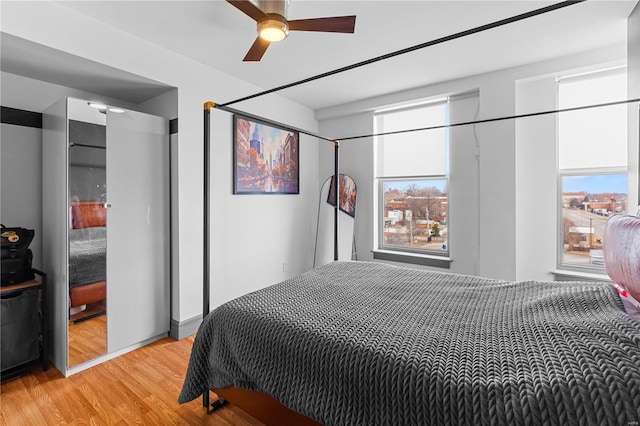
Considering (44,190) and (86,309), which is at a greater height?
(44,190)

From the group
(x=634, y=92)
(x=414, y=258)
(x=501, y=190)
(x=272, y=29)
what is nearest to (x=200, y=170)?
(x=272, y=29)

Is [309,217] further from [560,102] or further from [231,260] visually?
[560,102]

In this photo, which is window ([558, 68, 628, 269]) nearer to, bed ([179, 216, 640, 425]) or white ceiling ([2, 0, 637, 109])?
white ceiling ([2, 0, 637, 109])

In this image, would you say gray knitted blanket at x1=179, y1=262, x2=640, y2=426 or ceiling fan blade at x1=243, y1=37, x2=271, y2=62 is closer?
gray knitted blanket at x1=179, y1=262, x2=640, y2=426

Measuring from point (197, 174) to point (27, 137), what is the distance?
135cm

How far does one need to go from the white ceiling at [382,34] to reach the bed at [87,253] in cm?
139

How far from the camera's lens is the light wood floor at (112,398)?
180 centimetres

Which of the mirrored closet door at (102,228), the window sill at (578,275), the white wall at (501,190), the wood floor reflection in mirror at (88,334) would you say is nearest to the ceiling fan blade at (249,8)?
→ the mirrored closet door at (102,228)

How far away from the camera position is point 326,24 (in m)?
1.72

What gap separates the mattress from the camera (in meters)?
2.28

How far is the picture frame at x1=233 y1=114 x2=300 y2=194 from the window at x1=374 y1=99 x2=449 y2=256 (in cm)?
113

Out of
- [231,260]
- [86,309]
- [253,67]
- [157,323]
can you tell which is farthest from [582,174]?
[86,309]

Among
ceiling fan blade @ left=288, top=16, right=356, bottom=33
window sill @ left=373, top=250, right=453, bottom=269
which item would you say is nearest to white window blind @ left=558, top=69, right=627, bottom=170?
window sill @ left=373, top=250, right=453, bottom=269

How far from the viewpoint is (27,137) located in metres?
2.63
